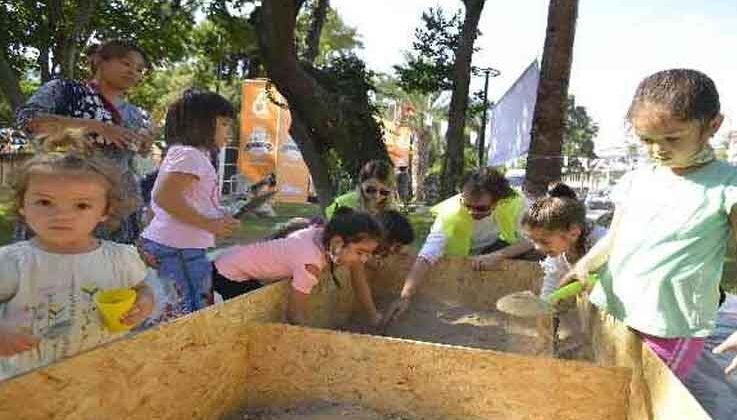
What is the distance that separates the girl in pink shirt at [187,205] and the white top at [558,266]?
67.6 inches

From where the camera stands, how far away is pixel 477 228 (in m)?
4.83

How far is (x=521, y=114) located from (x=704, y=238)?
9.35 metres

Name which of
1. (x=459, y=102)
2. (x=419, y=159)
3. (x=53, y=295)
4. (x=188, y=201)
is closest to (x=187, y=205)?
(x=188, y=201)

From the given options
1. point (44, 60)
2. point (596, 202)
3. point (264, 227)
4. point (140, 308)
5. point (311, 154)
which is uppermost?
point (44, 60)

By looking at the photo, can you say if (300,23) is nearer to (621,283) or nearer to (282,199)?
(282,199)

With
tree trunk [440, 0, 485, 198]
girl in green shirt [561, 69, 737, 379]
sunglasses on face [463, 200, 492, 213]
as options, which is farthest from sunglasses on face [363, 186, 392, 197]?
tree trunk [440, 0, 485, 198]

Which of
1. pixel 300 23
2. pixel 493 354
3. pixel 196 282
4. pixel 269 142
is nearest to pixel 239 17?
pixel 269 142

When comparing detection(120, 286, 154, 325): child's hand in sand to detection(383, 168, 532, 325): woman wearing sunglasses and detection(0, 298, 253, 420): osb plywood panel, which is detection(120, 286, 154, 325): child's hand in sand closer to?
detection(0, 298, 253, 420): osb plywood panel

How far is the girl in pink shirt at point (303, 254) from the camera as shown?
3.05 meters

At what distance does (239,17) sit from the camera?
14766 millimetres

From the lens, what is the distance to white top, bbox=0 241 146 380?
1886 millimetres

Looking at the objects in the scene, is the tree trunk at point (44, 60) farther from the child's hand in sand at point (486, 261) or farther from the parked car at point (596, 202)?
the parked car at point (596, 202)

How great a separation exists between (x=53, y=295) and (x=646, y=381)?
1.82 meters

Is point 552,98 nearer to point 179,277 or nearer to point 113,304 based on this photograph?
point 179,277
